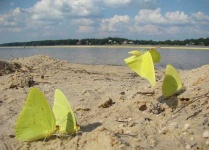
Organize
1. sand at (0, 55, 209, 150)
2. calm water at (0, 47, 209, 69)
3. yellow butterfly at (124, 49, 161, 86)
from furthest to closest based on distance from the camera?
calm water at (0, 47, 209, 69) < yellow butterfly at (124, 49, 161, 86) < sand at (0, 55, 209, 150)

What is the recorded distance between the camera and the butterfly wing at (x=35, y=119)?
2.59 metres

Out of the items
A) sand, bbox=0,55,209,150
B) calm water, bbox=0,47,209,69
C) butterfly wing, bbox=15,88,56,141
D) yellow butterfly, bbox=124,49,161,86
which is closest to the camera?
sand, bbox=0,55,209,150

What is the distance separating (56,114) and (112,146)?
810 mm

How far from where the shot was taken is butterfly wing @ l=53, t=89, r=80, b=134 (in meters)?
2.60

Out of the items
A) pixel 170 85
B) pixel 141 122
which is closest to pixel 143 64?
pixel 170 85

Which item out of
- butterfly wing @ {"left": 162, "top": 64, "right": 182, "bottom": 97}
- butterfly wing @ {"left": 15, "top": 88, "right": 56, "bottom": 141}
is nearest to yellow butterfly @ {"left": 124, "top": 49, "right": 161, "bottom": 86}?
butterfly wing @ {"left": 162, "top": 64, "right": 182, "bottom": 97}

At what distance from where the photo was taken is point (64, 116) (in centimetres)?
271

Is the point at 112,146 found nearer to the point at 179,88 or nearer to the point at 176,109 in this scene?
the point at 176,109

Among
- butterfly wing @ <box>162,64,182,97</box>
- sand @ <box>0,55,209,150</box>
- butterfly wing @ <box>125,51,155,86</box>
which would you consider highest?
butterfly wing @ <box>125,51,155,86</box>

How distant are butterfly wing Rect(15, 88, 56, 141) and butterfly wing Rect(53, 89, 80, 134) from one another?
0.09 meters

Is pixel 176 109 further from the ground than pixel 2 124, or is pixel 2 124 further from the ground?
pixel 176 109

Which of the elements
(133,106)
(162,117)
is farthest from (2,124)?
(162,117)

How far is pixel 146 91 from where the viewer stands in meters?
3.14

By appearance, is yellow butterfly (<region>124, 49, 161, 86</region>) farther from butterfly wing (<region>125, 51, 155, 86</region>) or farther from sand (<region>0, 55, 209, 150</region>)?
sand (<region>0, 55, 209, 150</region>)
